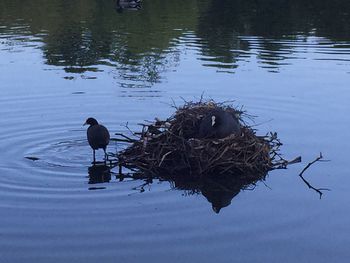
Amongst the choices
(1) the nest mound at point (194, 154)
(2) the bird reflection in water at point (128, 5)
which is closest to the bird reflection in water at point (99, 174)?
(1) the nest mound at point (194, 154)

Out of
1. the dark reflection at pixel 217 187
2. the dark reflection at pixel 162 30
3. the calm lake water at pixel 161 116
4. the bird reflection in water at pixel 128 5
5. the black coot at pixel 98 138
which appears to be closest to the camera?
the calm lake water at pixel 161 116

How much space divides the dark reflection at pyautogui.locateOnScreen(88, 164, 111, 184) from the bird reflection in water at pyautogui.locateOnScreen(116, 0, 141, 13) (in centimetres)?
3725

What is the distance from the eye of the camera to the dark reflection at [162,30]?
2675 centimetres

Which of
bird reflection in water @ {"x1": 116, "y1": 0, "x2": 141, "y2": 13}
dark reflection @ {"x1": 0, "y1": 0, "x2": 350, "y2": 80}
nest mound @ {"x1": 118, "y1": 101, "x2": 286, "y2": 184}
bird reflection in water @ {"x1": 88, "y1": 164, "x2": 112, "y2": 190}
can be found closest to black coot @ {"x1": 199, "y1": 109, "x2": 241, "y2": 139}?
nest mound @ {"x1": 118, "y1": 101, "x2": 286, "y2": 184}

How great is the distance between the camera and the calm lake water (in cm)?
1022

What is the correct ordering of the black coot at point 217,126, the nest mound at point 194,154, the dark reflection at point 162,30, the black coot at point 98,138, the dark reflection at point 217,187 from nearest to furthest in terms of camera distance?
the dark reflection at point 217,187, the nest mound at point 194,154, the black coot at point 217,126, the black coot at point 98,138, the dark reflection at point 162,30

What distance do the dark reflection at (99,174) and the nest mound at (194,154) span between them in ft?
1.18

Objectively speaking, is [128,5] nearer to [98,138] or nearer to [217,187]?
[98,138]

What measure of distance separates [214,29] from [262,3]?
1454 cm

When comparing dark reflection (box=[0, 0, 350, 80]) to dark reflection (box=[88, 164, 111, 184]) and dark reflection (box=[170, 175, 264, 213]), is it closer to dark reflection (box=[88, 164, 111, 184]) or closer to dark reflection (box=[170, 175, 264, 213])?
dark reflection (box=[88, 164, 111, 184])

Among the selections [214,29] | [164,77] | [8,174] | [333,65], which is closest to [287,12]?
[214,29]

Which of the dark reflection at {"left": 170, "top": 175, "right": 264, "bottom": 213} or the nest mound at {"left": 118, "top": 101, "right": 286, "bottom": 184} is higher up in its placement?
the nest mound at {"left": 118, "top": 101, "right": 286, "bottom": 184}

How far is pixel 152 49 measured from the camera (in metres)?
30.5

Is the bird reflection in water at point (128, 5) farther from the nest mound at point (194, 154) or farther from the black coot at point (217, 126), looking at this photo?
the black coot at point (217, 126)
